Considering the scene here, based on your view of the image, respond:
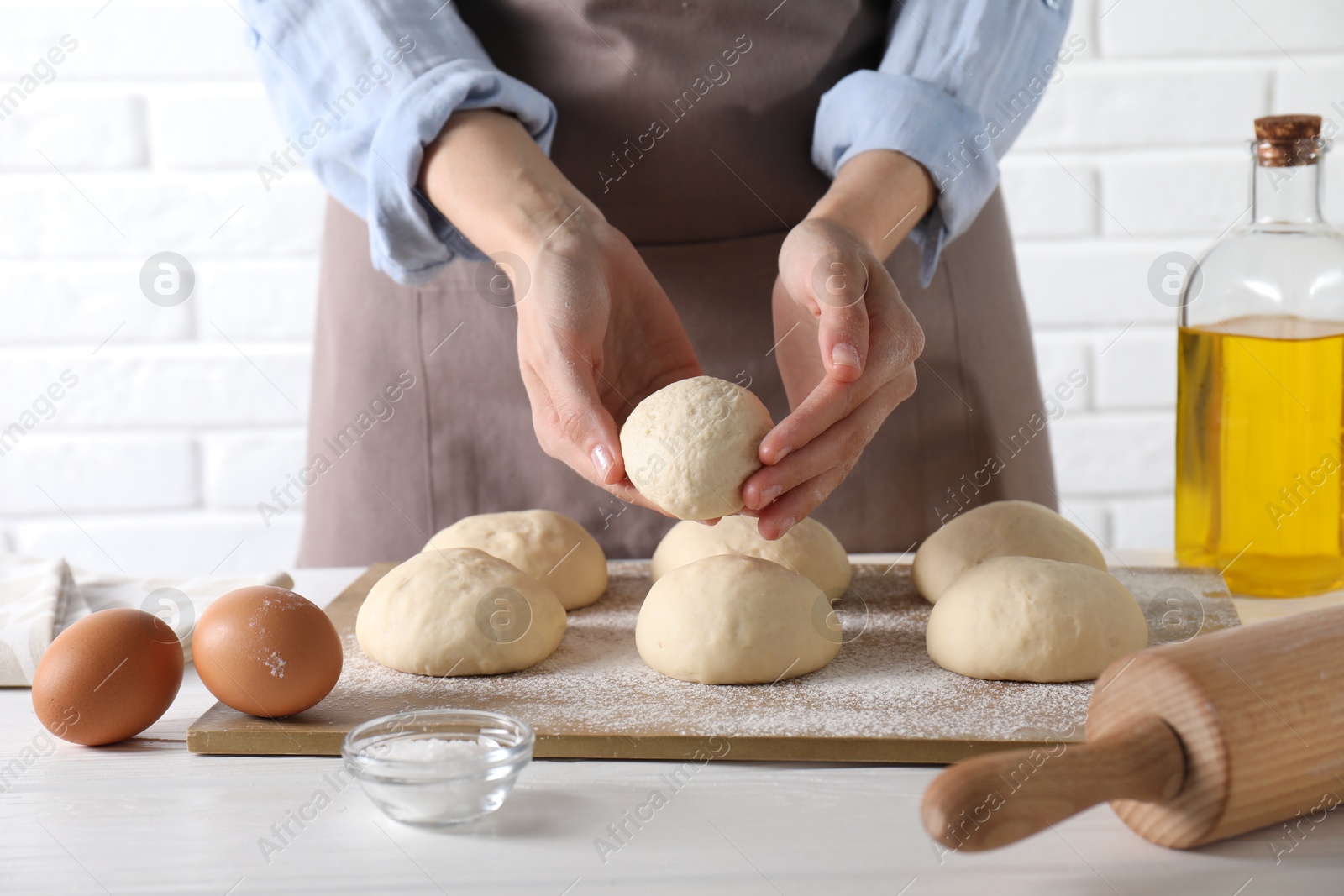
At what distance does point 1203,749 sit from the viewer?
0.69 m

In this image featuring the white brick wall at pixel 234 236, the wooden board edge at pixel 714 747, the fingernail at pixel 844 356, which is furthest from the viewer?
the white brick wall at pixel 234 236

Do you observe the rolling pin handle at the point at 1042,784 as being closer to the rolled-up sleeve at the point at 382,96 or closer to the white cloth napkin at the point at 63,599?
the white cloth napkin at the point at 63,599

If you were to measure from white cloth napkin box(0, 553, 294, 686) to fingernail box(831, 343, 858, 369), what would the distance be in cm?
67

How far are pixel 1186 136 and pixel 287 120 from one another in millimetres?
1626

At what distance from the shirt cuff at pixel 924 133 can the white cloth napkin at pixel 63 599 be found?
847mm

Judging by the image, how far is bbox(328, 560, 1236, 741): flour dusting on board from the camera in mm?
918

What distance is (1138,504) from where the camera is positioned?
2303 millimetres

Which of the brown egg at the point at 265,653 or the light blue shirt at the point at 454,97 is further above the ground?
the light blue shirt at the point at 454,97

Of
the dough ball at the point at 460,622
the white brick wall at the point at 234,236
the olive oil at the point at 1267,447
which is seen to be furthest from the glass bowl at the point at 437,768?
the white brick wall at the point at 234,236

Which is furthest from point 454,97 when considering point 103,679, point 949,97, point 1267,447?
point 1267,447

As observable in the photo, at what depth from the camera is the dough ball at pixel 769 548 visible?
1241mm

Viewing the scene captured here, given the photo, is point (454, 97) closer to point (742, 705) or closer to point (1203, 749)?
point (742, 705)

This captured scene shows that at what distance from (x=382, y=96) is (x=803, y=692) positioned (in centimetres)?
83

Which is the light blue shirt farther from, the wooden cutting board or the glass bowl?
the glass bowl
